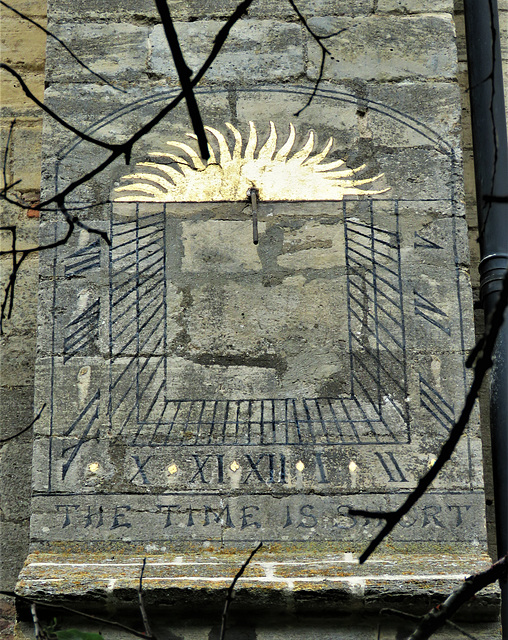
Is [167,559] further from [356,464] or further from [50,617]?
[356,464]

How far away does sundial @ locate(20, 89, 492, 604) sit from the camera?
9.87 ft

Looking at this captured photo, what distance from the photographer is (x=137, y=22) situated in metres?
3.61

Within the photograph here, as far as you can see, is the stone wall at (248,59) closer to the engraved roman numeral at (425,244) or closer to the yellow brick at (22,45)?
the engraved roman numeral at (425,244)

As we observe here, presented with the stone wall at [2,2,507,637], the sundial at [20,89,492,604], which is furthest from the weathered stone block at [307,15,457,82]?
the sundial at [20,89,492,604]

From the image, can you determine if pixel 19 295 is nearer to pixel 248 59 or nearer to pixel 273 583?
pixel 248 59

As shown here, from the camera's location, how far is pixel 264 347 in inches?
126

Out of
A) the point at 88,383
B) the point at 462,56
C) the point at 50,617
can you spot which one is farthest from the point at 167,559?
the point at 462,56

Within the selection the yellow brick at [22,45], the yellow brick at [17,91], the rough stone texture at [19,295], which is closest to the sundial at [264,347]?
the rough stone texture at [19,295]

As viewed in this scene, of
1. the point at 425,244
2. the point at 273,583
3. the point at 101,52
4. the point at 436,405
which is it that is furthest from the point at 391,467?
the point at 101,52

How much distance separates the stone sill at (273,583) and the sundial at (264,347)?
0.06 meters

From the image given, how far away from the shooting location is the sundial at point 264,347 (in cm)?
301

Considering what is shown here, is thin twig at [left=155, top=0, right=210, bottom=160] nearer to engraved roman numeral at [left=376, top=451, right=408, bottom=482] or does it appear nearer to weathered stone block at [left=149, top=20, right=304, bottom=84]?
engraved roman numeral at [left=376, top=451, right=408, bottom=482]

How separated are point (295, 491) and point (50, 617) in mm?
780

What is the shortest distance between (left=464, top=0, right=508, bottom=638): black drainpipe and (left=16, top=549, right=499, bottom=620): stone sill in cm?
30
